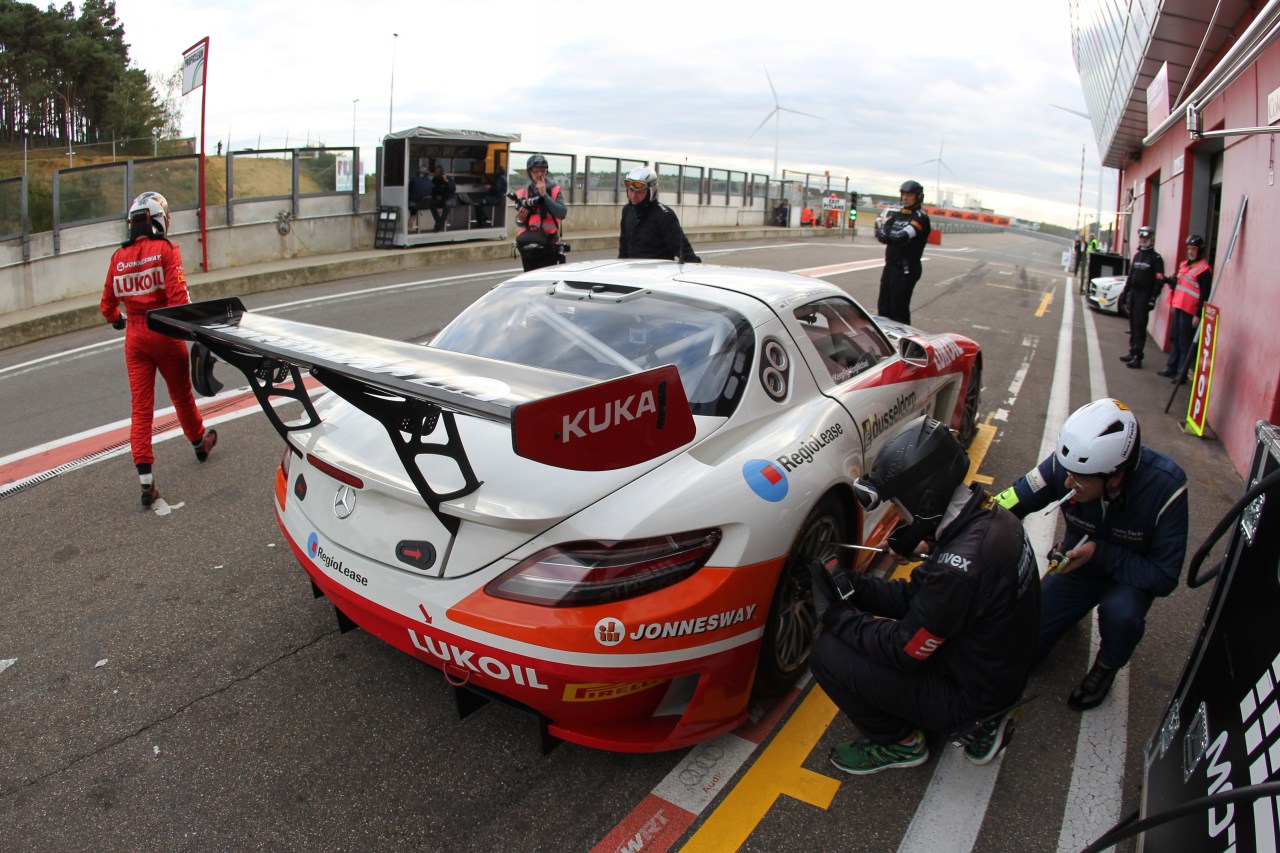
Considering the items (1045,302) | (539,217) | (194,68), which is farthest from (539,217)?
(1045,302)

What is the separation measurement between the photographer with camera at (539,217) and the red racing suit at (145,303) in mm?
4032

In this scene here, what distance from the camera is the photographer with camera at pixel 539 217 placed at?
27.6 ft

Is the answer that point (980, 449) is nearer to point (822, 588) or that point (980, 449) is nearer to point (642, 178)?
point (642, 178)

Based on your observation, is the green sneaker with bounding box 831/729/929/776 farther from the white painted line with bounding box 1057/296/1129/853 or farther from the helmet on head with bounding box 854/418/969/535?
the helmet on head with bounding box 854/418/969/535

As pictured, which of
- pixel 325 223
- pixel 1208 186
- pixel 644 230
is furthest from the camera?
pixel 325 223

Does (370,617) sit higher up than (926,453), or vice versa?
(926,453)

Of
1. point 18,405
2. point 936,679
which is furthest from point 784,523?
Answer: point 18,405

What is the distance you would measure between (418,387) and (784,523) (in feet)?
4.32

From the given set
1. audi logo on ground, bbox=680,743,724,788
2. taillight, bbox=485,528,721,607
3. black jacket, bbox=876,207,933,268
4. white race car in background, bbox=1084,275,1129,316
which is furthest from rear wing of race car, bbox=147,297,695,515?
white race car in background, bbox=1084,275,1129,316

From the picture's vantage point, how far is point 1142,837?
7.34ft

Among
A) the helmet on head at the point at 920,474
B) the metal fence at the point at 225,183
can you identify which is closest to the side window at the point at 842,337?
the helmet on head at the point at 920,474

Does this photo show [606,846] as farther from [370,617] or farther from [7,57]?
[7,57]

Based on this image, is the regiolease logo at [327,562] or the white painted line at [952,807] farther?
the regiolease logo at [327,562]

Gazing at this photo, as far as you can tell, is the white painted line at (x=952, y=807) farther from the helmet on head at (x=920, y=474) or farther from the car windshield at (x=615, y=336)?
the car windshield at (x=615, y=336)
